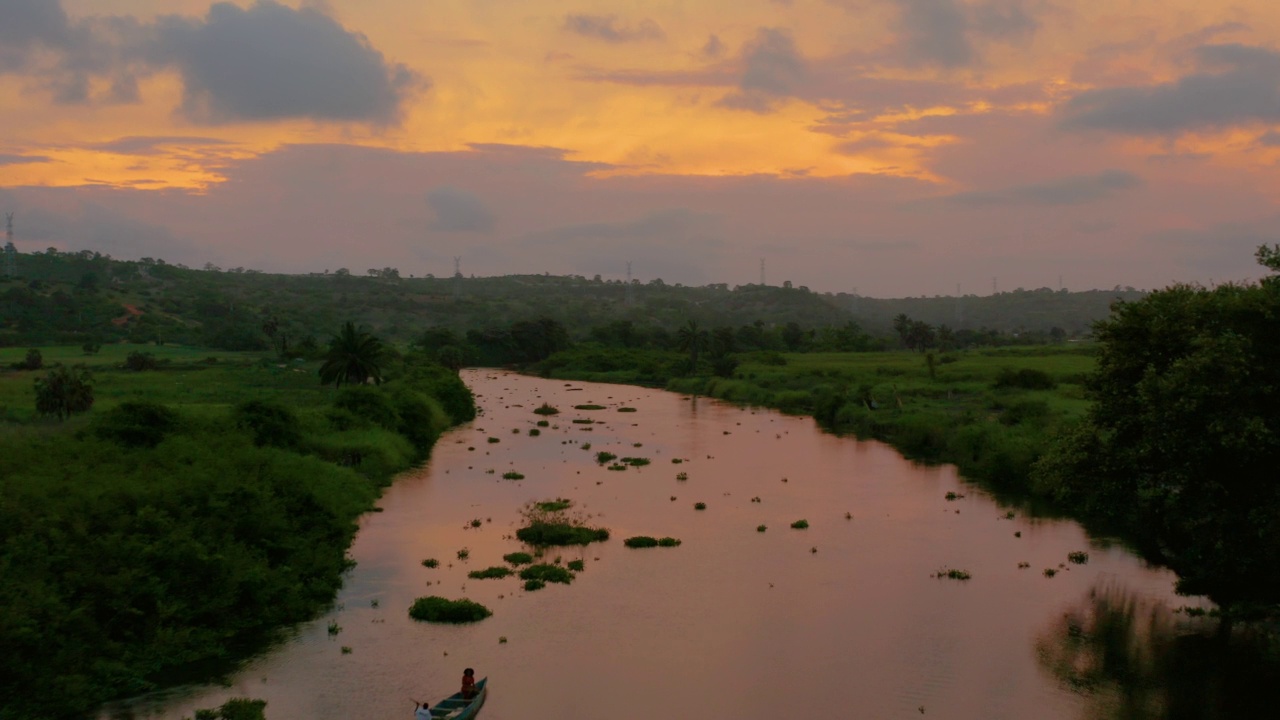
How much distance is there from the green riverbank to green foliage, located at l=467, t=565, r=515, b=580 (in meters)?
5.59

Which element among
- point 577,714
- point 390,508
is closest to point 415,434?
point 390,508

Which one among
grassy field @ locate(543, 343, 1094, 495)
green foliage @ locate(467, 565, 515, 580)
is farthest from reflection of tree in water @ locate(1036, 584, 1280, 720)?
green foliage @ locate(467, 565, 515, 580)

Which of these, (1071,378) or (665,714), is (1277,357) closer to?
(665,714)

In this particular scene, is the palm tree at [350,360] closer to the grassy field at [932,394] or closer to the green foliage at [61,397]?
the green foliage at [61,397]

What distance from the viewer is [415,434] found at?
7531 centimetres

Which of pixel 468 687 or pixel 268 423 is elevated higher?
pixel 268 423

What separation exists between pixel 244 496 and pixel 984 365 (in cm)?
9896

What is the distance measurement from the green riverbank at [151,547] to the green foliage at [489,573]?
5.59 meters

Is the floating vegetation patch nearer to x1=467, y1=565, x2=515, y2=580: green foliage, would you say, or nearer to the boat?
x1=467, y1=565, x2=515, y2=580: green foliage

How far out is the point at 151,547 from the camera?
3039 cm

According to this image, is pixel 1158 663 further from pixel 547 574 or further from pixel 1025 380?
pixel 1025 380

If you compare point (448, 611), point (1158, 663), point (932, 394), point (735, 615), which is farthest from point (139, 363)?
point (1158, 663)

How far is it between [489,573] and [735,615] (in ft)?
36.0

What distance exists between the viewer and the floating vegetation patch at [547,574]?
39719 millimetres
